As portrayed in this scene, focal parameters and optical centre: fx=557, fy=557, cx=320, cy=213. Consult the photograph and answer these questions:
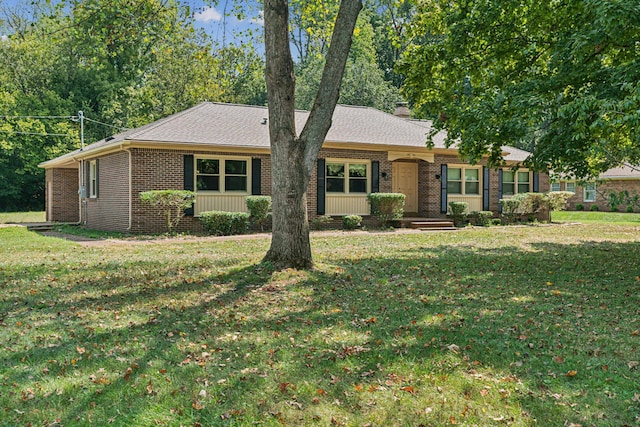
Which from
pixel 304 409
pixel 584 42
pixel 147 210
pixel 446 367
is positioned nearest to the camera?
pixel 304 409

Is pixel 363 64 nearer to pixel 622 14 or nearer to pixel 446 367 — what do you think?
pixel 622 14

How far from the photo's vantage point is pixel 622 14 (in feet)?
25.0

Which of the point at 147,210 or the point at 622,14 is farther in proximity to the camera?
the point at 147,210

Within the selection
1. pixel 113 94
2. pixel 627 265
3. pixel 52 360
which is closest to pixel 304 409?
pixel 52 360

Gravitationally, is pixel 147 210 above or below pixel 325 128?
below

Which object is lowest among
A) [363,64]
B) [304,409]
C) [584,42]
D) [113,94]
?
[304,409]

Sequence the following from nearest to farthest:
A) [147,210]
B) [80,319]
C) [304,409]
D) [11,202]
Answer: [304,409], [80,319], [147,210], [11,202]

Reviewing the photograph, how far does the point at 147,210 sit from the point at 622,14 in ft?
43.1

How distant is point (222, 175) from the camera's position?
17.9 m

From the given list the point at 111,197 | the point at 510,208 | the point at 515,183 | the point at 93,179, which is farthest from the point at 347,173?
the point at 93,179

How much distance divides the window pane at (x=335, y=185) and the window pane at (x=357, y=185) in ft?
1.14

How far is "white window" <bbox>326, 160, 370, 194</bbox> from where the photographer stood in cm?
1955

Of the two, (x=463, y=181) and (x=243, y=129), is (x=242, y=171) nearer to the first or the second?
(x=243, y=129)

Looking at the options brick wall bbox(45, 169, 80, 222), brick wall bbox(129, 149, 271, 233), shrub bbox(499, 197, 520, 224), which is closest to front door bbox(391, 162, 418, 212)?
shrub bbox(499, 197, 520, 224)
